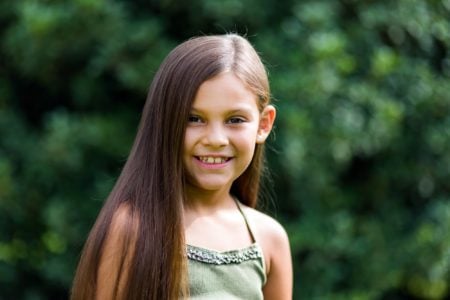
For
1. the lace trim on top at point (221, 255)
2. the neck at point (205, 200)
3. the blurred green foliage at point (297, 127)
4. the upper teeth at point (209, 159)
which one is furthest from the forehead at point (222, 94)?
the blurred green foliage at point (297, 127)

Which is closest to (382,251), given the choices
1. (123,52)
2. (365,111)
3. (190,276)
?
(365,111)

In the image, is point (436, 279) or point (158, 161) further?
point (436, 279)

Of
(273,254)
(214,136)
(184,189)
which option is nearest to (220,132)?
(214,136)

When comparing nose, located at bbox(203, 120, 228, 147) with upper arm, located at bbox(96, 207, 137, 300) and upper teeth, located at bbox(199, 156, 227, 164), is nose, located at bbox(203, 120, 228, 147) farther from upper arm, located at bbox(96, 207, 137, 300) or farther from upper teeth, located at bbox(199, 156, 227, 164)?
upper arm, located at bbox(96, 207, 137, 300)

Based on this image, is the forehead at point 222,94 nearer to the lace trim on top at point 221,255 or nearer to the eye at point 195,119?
the eye at point 195,119

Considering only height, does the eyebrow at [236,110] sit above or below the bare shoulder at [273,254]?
above

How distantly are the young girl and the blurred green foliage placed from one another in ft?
4.79

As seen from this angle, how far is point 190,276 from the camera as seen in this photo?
2.80 meters

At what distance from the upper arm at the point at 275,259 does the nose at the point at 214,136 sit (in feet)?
1.39

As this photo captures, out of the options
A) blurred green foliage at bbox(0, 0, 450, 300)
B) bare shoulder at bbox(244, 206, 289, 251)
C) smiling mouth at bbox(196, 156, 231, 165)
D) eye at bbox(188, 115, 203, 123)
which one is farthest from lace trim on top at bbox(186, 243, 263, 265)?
blurred green foliage at bbox(0, 0, 450, 300)

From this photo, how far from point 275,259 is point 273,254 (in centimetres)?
2

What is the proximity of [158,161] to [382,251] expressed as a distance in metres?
2.18

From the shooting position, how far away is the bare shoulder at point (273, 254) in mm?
3088

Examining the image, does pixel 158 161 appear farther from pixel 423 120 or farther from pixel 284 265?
pixel 423 120
